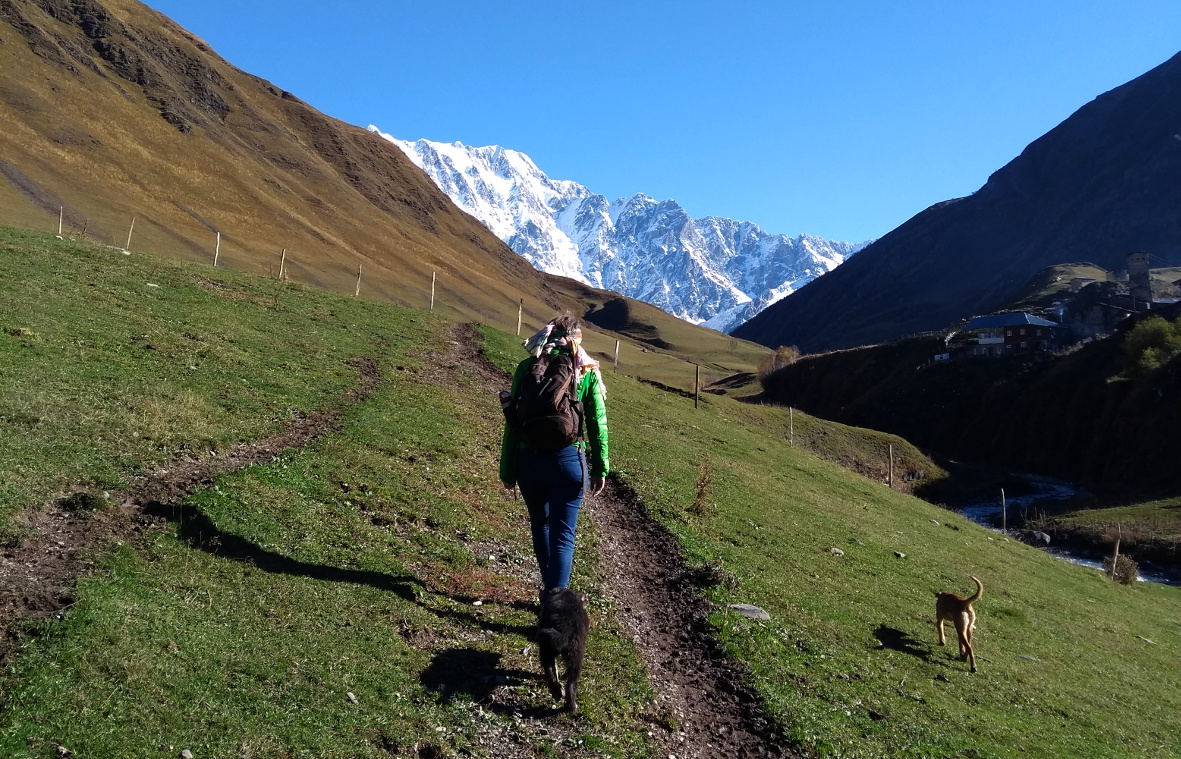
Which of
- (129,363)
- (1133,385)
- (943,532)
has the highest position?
(1133,385)

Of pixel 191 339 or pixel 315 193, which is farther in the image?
pixel 315 193

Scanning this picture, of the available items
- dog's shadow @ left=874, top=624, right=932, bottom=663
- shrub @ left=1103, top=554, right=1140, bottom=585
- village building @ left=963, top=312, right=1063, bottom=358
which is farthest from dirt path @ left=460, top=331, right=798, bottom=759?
village building @ left=963, top=312, right=1063, bottom=358

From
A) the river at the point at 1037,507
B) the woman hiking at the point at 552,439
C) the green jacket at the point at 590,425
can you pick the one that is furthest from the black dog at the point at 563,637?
the river at the point at 1037,507

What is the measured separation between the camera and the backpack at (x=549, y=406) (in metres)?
8.47

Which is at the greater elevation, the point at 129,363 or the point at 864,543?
the point at 129,363

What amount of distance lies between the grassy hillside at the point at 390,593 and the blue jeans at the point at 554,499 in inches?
51.9

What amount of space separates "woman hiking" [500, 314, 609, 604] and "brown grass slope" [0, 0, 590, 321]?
214 feet

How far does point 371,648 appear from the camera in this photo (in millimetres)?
8047

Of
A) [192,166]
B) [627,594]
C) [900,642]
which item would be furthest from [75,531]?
[192,166]

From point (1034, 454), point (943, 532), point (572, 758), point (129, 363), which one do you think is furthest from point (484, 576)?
point (1034, 454)

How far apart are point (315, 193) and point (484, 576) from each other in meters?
129

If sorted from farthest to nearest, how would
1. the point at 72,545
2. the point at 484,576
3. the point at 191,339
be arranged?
the point at 191,339
the point at 484,576
the point at 72,545

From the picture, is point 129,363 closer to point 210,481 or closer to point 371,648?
point 210,481

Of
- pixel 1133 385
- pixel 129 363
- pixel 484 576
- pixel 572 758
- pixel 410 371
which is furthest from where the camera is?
pixel 1133 385
